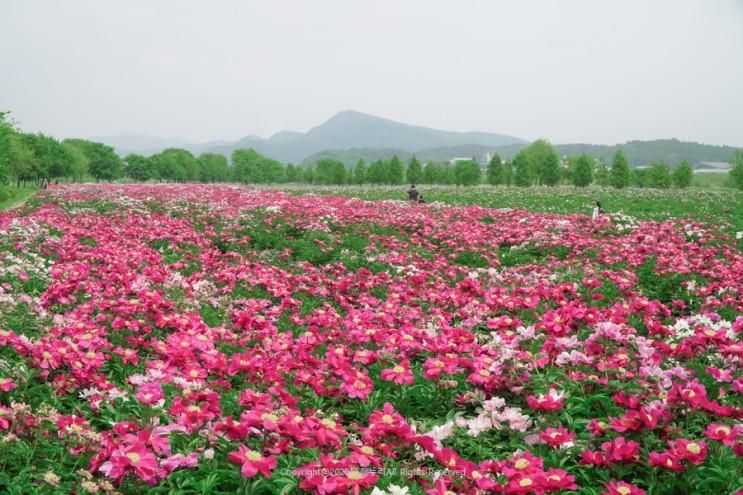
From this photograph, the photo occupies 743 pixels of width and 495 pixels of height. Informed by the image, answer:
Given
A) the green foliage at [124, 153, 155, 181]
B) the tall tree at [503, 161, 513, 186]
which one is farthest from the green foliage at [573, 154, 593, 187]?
the green foliage at [124, 153, 155, 181]

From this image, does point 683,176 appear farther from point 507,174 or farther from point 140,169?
point 140,169

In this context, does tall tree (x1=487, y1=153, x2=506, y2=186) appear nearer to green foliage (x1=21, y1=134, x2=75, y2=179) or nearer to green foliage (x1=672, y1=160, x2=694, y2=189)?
green foliage (x1=672, y1=160, x2=694, y2=189)

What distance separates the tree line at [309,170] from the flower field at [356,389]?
3567 cm

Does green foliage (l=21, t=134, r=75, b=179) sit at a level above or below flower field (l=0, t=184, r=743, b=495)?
above

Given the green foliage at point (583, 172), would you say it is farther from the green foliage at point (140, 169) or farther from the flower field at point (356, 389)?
the green foliage at point (140, 169)

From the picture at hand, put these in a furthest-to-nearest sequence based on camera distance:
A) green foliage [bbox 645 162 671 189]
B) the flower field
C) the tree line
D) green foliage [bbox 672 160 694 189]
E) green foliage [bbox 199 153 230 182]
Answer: green foliage [bbox 199 153 230 182], green foliage [bbox 645 162 671 189], green foliage [bbox 672 160 694 189], the tree line, the flower field

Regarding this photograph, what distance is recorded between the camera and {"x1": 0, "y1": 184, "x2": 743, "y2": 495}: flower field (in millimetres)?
2633

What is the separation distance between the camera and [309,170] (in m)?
113

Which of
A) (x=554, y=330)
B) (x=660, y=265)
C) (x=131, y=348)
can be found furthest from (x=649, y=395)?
(x=660, y=265)

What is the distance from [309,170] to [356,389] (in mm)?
111751

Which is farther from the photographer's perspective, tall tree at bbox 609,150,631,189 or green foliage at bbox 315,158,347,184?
green foliage at bbox 315,158,347,184

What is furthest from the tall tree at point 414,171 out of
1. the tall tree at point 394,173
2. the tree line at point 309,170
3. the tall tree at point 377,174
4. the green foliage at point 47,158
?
the green foliage at point 47,158

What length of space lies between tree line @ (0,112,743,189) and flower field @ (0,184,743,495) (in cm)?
3567

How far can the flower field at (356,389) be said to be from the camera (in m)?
2.63
